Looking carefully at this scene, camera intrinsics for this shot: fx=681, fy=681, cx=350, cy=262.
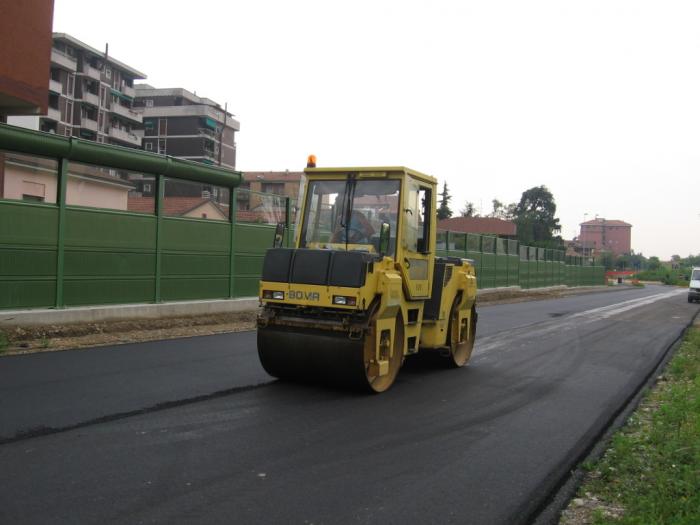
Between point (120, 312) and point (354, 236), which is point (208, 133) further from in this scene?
point (354, 236)

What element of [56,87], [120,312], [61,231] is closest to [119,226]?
[61,231]

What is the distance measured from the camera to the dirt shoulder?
11227 mm

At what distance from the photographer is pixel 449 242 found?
32125mm

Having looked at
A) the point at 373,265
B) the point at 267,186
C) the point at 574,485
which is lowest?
the point at 574,485

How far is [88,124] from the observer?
75062mm

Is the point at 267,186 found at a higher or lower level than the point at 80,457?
higher

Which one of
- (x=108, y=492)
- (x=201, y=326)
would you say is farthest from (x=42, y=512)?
(x=201, y=326)

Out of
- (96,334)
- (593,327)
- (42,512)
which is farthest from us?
(593,327)

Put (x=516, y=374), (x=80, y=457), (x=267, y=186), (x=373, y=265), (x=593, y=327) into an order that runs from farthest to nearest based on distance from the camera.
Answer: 1. (x=267, y=186)
2. (x=593, y=327)
3. (x=516, y=374)
4. (x=373, y=265)
5. (x=80, y=457)

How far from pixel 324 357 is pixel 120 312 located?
8.07m

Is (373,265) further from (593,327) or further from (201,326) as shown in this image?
(593,327)

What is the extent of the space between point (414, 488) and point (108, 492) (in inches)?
84.5

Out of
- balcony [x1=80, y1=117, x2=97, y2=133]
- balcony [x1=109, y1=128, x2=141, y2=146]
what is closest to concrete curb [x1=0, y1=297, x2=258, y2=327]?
balcony [x1=80, y1=117, x2=97, y2=133]

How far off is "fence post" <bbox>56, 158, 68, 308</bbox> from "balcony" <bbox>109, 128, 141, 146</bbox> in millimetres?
69199
